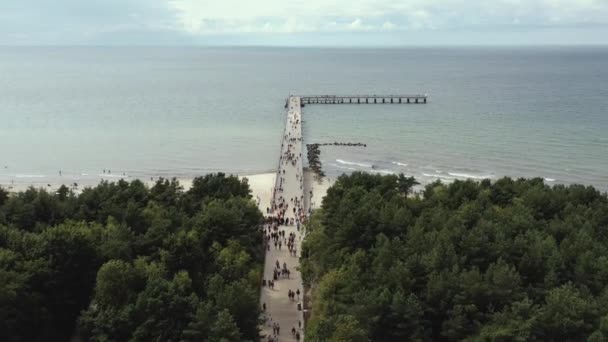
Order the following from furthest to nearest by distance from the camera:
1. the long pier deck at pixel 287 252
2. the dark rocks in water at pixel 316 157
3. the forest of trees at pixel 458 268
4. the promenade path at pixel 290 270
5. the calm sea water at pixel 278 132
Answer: the calm sea water at pixel 278 132
the dark rocks in water at pixel 316 157
the long pier deck at pixel 287 252
the promenade path at pixel 290 270
the forest of trees at pixel 458 268

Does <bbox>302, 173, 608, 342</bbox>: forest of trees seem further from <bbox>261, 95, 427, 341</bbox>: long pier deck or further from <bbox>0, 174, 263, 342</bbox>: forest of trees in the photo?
<bbox>0, 174, 263, 342</bbox>: forest of trees

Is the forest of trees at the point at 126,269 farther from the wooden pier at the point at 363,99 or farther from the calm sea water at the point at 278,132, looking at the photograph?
the wooden pier at the point at 363,99

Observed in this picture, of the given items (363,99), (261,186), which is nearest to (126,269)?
(261,186)

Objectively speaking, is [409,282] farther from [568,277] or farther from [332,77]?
[332,77]

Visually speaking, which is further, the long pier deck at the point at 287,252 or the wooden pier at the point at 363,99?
the wooden pier at the point at 363,99

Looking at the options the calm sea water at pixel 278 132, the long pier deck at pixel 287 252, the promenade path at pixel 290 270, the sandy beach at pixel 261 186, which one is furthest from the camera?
the calm sea water at pixel 278 132

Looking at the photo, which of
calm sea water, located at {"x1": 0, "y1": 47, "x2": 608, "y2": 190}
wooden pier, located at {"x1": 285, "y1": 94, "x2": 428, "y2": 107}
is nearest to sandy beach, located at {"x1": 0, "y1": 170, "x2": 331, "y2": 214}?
calm sea water, located at {"x1": 0, "y1": 47, "x2": 608, "y2": 190}

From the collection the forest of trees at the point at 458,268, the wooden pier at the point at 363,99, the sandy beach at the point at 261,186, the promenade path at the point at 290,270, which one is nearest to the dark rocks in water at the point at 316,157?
the sandy beach at the point at 261,186
